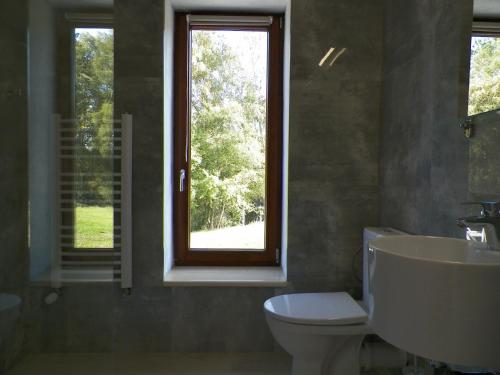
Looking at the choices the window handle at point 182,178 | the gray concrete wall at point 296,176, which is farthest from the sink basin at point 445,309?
the window handle at point 182,178

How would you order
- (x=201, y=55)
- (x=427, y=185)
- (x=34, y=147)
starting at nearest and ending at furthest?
(x=427, y=185) → (x=34, y=147) → (x=201, y=55)

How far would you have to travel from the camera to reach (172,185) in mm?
2217

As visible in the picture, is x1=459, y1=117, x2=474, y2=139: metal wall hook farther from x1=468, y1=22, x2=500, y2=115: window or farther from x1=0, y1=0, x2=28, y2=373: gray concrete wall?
x1=0, y1=0, x2=28, y2=373: gray concrete wall

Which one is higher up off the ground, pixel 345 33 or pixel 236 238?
pixel 345 33

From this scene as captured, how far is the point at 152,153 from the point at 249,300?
3.48 ft

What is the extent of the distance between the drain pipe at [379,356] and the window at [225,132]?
78cm

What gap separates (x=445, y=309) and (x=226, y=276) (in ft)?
4.97

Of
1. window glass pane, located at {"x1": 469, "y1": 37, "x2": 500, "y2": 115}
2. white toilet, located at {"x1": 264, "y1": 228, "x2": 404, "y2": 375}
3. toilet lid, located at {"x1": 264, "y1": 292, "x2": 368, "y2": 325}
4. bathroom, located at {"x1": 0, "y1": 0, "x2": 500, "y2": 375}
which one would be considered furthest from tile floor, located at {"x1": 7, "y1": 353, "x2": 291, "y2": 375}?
window glass pane, located at {"x1": 469, "y1": 37, "x2": 500, "y2": 115}

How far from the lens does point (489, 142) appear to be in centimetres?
118

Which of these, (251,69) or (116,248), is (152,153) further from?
(251,69)

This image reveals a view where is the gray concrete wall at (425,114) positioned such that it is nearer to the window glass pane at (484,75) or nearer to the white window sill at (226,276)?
the window glass pane at (484,75)

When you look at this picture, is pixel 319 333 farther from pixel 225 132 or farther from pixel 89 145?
pixel 89 145

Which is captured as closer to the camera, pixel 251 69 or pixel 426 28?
pixel 426 28

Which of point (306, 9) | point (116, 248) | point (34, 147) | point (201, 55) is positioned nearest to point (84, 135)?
point (34, 147)
